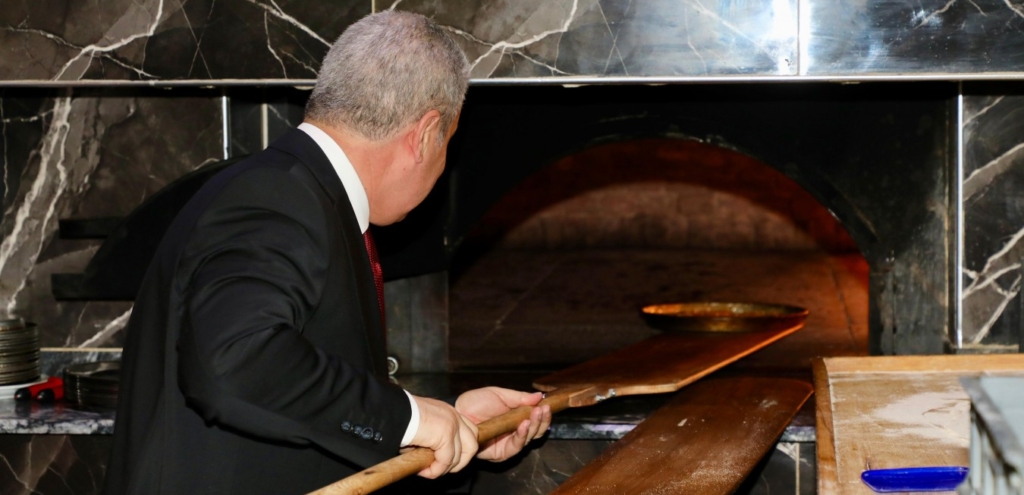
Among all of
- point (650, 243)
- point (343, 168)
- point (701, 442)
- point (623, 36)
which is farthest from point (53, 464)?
point (650, 243)

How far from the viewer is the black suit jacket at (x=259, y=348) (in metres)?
1.51

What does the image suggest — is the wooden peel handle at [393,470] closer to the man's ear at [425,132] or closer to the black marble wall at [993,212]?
the man's ear at [425,132]

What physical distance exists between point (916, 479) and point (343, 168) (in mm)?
1077

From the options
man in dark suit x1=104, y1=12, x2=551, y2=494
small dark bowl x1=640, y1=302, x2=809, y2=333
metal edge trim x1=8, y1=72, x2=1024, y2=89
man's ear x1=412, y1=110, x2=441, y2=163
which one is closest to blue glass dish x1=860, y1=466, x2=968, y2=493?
man in dark suit x1=104, y1=12, x2=551, y2=494

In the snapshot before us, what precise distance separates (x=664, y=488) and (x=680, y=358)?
3.59 feet

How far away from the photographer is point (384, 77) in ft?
5.88

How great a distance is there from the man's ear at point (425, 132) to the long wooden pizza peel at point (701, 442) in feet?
2.18

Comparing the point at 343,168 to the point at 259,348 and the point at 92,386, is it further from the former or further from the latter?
the point at 92,386

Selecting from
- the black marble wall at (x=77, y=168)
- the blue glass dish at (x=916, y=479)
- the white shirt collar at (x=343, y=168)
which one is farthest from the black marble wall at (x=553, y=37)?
the blue glass dish at (x=916, y=479)

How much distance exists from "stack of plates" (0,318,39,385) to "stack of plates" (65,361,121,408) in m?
0.13

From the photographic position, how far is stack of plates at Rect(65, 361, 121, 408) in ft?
8.96

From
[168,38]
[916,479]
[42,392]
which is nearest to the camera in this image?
[916,479]

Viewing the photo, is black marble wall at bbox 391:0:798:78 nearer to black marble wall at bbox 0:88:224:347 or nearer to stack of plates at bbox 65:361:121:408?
black marble wall at bbox 0:88:224:347

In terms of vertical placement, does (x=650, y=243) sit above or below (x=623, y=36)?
below
